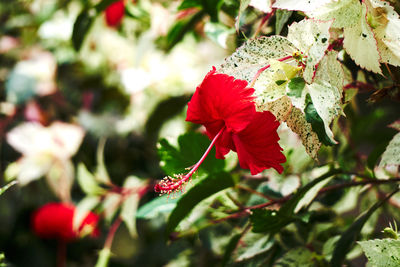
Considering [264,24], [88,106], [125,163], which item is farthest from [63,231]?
[264,24]

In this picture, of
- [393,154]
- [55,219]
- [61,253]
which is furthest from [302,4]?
[61,253]

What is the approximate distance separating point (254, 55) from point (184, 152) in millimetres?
167

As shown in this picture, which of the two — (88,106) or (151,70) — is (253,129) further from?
(88,106)

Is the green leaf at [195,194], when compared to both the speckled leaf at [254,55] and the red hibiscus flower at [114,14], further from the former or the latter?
the red hibiscus flower at [114,14]

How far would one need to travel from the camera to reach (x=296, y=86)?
11.2 inches

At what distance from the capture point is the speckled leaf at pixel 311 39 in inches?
11.0

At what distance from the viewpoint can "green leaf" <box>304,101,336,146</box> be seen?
27cm

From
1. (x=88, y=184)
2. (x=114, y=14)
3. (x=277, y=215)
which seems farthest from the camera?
(x=114, y=14)

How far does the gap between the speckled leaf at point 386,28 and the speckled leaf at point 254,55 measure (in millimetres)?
60

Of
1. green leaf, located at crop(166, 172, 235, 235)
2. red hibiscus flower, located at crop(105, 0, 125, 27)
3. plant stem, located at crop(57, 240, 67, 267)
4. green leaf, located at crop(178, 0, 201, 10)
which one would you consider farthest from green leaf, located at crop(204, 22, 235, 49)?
plant stem, located at crop(57, 240, 67, 267)

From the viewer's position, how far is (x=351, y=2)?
30 centimetres

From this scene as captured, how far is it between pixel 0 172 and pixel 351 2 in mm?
943

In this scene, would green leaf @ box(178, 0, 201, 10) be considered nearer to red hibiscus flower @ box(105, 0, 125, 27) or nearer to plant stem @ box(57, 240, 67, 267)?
red hibiscus flower @ box(105, 0, 125, 27)

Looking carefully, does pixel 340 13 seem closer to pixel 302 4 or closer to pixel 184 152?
pixel 302 4
